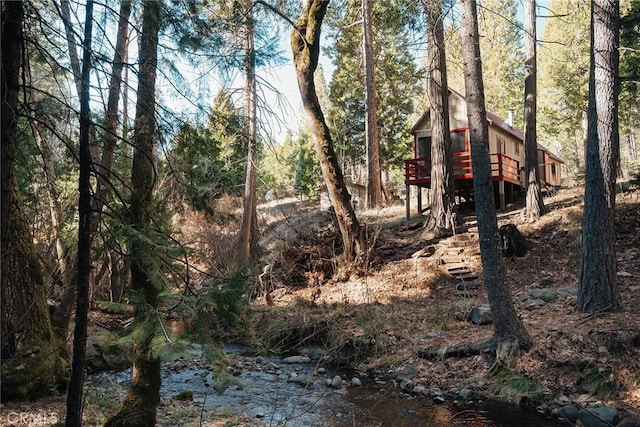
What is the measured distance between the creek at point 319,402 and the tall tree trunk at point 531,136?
960cm

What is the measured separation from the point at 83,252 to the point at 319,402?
431 centimetres

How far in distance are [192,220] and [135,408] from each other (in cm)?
1135

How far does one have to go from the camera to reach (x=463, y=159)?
722 inches

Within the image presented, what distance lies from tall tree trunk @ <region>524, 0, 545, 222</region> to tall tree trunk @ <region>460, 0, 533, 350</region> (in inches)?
325

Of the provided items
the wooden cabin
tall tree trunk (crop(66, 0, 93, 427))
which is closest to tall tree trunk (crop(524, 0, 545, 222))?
the wooden cabin

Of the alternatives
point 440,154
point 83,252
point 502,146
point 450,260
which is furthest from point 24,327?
point 502,146

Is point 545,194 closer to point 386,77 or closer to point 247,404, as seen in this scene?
point 386,77

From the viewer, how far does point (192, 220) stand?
15.4 m

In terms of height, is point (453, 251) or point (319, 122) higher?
point (319, 122)

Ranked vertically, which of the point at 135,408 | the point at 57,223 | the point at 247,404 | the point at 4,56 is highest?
the point at 4,56

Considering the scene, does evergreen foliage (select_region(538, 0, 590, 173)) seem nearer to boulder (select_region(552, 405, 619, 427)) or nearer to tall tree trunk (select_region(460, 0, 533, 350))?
tall tree trunk (select_region(460, 0, 533, 350))

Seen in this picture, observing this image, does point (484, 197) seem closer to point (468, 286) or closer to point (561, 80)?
point (468, 286)

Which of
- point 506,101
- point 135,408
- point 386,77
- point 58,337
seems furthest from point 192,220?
point 506,101

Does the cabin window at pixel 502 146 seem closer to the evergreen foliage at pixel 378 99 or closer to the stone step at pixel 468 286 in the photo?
the evergreen foliage at pixel 378 99
